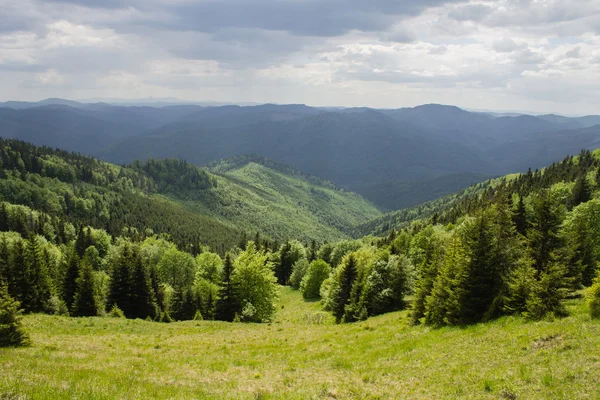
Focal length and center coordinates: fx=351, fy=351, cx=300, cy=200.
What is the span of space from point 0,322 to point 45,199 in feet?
639

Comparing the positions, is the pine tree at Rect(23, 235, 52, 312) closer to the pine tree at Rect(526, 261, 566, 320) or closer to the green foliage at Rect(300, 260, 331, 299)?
the green foliage at Rect(300, 260, 331, 299)

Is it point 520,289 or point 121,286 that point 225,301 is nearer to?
point 121,286

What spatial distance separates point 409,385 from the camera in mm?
18172

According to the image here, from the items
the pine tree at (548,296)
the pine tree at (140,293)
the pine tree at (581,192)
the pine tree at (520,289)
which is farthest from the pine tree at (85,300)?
the pine tree at (581,192)

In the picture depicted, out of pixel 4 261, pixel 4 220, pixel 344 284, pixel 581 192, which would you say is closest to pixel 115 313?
pixel 4 261

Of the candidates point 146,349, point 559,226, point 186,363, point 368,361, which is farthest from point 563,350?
point 146,349

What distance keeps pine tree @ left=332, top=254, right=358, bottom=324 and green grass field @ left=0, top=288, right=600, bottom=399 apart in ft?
59.9

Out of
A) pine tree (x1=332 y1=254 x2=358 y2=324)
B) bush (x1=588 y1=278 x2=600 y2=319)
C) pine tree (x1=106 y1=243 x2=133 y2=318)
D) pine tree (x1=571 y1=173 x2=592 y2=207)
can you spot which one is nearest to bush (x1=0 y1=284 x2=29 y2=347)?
pine tree (x1=106 y1=243 x2=133 y2=318)

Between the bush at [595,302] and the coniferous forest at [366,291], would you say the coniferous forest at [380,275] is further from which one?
the bush at [595,302]

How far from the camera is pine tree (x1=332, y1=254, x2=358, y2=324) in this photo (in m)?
53.2

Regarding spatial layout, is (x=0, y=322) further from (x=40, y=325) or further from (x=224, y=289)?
(x=224, y=289)

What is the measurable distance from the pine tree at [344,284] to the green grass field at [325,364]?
18.2 meters

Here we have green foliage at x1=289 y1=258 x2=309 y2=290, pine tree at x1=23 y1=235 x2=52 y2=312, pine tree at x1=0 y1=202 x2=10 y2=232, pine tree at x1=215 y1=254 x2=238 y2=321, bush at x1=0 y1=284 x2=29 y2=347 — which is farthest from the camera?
pine tree at x1=0 y1=202 x2=10 y2=232

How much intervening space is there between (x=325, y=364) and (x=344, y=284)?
30418mm
